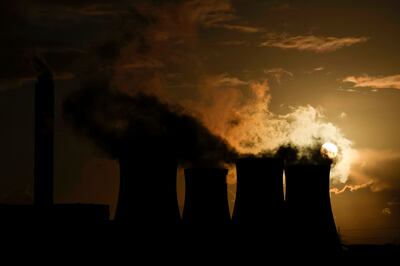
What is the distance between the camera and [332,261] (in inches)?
711

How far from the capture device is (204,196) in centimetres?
1742

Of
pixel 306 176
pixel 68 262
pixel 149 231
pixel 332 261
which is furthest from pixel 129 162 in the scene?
pixel 332 261

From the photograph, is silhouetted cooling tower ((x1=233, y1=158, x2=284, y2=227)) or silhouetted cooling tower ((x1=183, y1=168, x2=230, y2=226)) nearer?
silhouetted cooling tower ((x1=233, y1=158, x2=284, y2=227))

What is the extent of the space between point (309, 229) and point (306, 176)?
1470mm

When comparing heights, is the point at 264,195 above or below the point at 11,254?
above

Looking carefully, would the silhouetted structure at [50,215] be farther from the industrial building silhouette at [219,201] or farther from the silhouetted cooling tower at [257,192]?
the silhouetted cooling tower at [257,192]

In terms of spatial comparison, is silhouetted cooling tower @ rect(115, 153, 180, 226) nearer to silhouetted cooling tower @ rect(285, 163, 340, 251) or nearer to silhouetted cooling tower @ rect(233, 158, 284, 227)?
silhouetted cooling tower @ rect(233, 158, 284, 227)

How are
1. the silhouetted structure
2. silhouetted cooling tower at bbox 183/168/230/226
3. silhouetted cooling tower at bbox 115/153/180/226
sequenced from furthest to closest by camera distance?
1. silhouetted cooling tower at bbox 183/168/230/226
2. the silhouetted structure
3. silhouetted cooling tower at bbox 115/153/180/226

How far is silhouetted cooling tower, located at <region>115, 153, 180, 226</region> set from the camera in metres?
17.0

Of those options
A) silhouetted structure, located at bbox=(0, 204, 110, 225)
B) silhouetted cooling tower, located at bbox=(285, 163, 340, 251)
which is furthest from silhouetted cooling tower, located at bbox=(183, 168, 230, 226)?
silhouetted structure, located at bbox=(0, 204, 110, 225)

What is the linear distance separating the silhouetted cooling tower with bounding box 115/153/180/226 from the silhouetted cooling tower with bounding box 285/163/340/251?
10.1 ft

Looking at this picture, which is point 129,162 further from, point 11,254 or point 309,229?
point 309,229

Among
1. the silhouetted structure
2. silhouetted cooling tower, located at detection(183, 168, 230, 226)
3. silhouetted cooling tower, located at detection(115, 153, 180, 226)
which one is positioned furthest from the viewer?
silhouetted cooling tower, located at detection(183, 168, 230, 226)

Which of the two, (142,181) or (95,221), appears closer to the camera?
(142,181)
